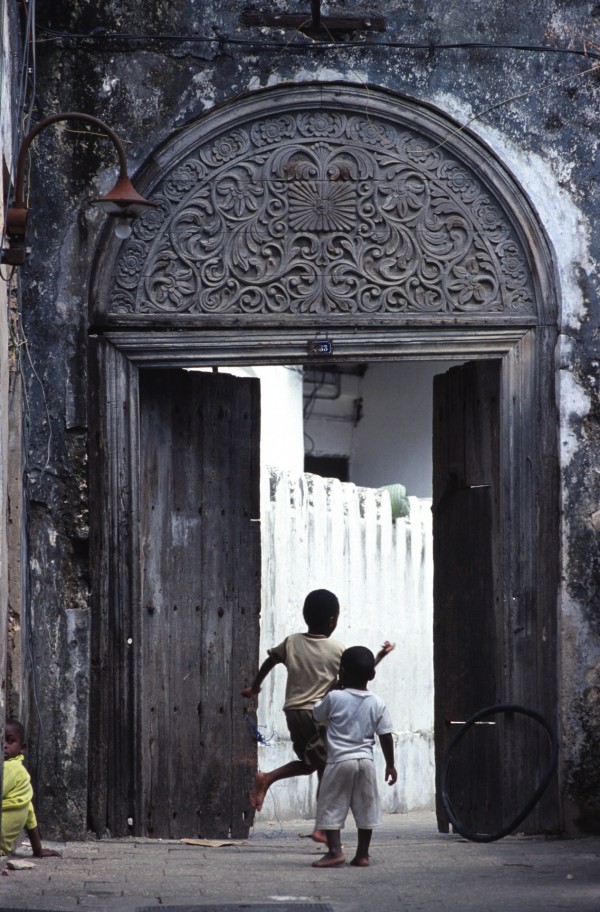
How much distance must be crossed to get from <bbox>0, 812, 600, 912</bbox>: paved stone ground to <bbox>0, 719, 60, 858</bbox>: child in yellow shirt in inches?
7.1

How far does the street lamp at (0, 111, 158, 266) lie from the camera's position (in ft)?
20.5

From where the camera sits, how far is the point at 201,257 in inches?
312

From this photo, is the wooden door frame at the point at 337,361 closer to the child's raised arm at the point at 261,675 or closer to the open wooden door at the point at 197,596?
the open wooden door at the point at 197,596

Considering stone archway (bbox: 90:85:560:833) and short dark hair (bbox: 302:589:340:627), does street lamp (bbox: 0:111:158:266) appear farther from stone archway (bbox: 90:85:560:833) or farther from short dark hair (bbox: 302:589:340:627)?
short dark hair (bbox: 302:589:340:627)

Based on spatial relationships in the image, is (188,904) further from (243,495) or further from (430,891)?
(243,495)

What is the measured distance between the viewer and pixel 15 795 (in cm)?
663

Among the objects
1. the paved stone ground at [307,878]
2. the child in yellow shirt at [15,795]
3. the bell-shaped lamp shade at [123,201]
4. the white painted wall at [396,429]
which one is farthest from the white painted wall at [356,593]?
the bell-shaped lamp shade at [123,201]

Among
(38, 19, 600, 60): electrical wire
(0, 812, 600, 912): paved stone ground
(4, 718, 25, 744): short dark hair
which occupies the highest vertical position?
(38, 19, 600, 60): electrical wire

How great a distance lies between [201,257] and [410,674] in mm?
4908

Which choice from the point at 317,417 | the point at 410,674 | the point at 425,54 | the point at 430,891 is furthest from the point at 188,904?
the point at 317,417

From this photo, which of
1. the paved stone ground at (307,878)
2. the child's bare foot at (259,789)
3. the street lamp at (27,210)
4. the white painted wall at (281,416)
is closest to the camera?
the paved stone ground at (307,878)

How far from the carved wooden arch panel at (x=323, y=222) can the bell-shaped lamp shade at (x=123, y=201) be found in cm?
119

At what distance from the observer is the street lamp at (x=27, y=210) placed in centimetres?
625

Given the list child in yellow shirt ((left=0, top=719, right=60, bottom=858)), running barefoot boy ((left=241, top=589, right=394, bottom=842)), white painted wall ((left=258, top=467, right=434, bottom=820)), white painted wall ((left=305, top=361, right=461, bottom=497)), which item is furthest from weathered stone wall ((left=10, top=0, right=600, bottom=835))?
white painted wall ((left=305, top=361, right=461, bottom=497))
